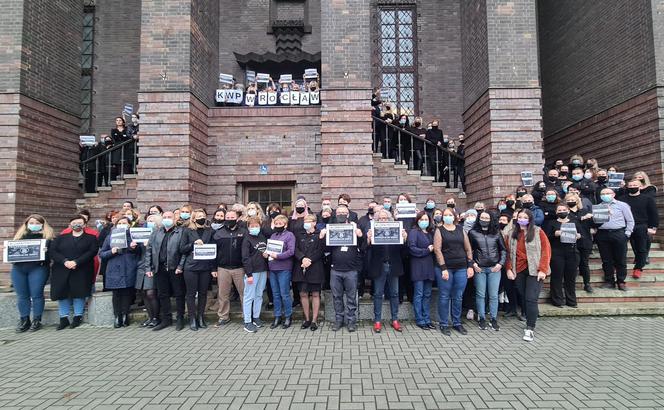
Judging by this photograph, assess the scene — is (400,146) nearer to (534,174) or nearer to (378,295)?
(534,174)

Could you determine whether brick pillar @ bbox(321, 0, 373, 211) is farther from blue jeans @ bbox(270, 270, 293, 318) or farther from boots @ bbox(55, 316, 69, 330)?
boots @ bbox(55, 316, 69, 330)

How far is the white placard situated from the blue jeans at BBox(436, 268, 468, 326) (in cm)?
421

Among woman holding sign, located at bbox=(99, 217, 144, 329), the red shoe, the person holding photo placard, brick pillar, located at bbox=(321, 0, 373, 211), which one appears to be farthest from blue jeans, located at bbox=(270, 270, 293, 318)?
the person holding photo placard

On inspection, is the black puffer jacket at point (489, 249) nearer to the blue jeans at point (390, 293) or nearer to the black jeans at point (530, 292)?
the black jeans at point (530, 292)

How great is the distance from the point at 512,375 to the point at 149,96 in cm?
1064

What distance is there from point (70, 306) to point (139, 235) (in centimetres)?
209

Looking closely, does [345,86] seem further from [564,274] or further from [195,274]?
[564,274]

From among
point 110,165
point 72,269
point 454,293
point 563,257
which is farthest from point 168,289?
point 563,257

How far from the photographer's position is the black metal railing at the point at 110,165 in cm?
1160

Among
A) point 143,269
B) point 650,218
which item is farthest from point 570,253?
point 143,269

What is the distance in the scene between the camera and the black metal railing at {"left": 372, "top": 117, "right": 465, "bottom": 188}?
11.5 m

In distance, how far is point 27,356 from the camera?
579 cm

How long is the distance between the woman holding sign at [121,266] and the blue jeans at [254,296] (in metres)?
2.30

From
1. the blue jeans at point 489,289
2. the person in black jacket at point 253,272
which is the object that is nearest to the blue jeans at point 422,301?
the blue jeans at point 489,289
